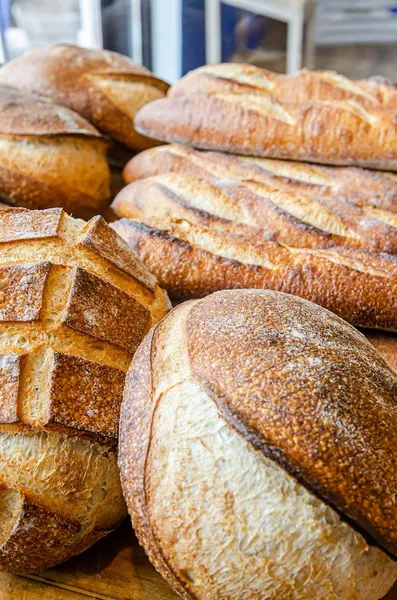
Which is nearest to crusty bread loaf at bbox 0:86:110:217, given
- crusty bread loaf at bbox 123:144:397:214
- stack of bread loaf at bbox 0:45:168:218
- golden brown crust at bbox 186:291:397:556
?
stack of bread loaf at bbox 0:45:168:218

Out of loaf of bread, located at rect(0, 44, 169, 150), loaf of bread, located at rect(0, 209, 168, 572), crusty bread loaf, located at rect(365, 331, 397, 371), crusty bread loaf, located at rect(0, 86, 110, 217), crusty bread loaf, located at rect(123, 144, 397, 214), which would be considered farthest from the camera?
loaf of bread, located at rect(0, 44, 169, 150)

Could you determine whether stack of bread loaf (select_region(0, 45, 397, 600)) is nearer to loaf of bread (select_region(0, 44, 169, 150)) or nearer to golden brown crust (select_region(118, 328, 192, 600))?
golden brown crust (select_region(118, 328, 192, 600))

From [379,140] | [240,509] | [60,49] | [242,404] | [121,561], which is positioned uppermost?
[60,49]

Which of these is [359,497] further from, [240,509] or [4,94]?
[4,94]

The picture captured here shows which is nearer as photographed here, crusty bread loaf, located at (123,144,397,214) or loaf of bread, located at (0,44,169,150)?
crusty bread loaf, located at (123,144,397,214)

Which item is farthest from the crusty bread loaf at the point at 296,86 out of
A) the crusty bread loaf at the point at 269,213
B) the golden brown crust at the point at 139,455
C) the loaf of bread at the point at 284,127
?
the golden brown crust at the point at 139,455

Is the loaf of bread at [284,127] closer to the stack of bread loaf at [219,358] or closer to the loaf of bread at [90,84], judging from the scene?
the stack of bread loaf at [219,358]

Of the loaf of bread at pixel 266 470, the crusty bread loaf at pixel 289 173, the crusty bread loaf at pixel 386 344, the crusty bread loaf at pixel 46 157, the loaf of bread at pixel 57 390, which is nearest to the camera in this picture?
the loaf of bread at pixel 266 470

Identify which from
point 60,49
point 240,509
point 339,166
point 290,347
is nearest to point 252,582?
point 240,509
